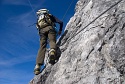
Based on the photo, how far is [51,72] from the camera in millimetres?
9922

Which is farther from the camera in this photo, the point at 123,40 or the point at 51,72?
the point at 51,72

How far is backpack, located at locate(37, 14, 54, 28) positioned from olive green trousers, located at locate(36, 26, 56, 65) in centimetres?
25

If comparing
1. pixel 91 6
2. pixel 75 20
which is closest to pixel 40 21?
pixel 75 20

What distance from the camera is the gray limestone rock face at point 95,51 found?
7.65 meters

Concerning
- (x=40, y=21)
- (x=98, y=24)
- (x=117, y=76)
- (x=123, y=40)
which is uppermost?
(x=40, y=21)

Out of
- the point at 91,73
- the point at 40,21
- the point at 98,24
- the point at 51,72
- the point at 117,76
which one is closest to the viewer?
the point at 117,76

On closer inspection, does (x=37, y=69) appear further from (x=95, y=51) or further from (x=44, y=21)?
(x=95, y=51)

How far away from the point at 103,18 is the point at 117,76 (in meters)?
3.09

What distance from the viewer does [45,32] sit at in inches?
447

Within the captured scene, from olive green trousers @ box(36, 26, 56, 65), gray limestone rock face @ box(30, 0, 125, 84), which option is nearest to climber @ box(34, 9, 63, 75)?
olive green trousers @ box(36, 26, 56, 65)

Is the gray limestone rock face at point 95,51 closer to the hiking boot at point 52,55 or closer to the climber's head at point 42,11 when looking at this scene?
the hiking boot at point 52,55

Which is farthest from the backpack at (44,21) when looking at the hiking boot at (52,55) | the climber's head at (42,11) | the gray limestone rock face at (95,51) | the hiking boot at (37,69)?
the hiking boot at (37,69)

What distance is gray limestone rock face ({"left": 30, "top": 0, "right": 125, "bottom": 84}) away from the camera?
765cm

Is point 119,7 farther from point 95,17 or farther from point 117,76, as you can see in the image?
point 117,76
